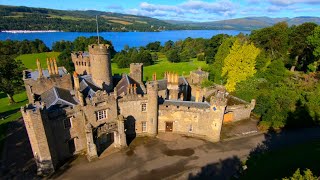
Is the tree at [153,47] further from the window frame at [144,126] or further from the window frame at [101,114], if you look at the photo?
the window frame at [101,114]

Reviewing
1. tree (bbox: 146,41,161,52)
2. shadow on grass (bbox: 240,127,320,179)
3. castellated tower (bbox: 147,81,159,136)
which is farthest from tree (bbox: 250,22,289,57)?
tree (bbox: 146,41,161,52)

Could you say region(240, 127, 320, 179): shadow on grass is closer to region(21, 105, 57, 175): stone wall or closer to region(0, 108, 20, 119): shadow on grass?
region(21, 105, 57, 175): stone wall

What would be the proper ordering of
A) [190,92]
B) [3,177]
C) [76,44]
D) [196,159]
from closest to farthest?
[3,177] → [196,159] → [190,92] → [76,44]

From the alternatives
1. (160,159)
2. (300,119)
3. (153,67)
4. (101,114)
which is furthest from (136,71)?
(153,67)

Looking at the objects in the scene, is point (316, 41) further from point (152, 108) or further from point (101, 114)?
point (101, 114)

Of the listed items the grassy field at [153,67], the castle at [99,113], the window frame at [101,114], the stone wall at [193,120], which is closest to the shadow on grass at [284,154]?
the stone wall at [193,120]

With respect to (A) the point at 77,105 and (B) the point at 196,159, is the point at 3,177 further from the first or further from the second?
(B) the point at 196,159

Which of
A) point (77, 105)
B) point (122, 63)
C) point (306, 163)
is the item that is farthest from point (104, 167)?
point (122, 63)
